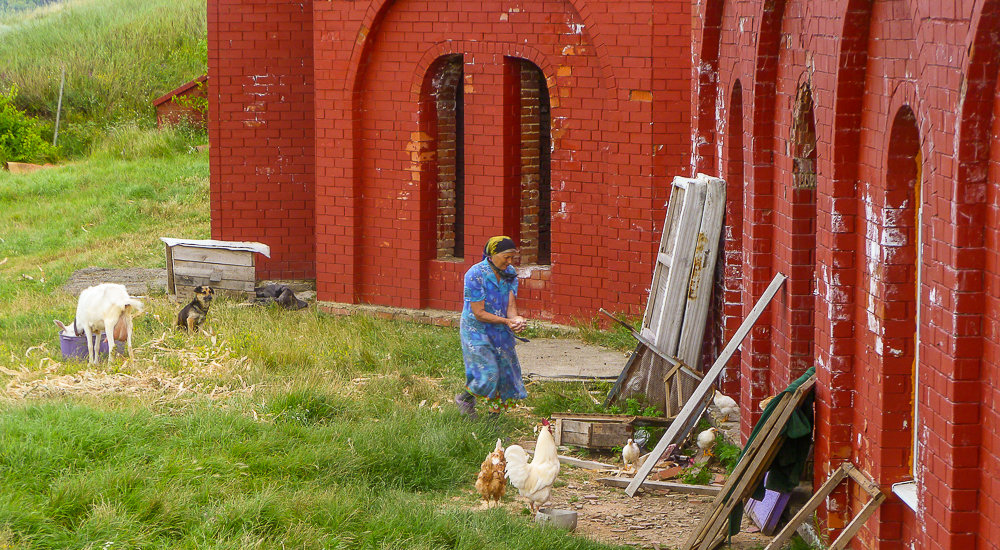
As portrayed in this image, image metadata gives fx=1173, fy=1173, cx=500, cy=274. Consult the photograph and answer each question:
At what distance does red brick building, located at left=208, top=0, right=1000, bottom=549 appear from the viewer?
5.28m

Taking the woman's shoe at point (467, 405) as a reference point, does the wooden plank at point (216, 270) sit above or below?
above

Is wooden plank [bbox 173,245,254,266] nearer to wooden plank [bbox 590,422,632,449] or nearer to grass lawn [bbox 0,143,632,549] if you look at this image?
grass lawn [bbox 0,143,632,549]

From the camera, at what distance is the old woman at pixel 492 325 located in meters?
8.88

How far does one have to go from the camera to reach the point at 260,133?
1495 centimetres

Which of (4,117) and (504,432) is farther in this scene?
(4,117)

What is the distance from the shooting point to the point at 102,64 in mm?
30516

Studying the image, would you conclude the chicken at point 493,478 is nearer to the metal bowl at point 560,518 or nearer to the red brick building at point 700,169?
the metal bowl at point 560,518

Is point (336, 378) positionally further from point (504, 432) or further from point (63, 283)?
point (63, 283)

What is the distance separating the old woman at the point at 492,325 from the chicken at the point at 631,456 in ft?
3.72

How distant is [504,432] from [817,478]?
2.95m

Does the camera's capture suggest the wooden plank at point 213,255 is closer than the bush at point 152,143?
Yes

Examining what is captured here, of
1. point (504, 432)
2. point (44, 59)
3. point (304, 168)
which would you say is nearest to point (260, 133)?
point (304, 168)

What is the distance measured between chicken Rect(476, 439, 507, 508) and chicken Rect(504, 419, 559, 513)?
3.5 inches

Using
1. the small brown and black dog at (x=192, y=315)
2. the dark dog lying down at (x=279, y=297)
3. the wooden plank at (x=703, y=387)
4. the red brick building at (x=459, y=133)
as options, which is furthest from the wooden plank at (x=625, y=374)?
the dark dog lying down at (x=279, y=297)
